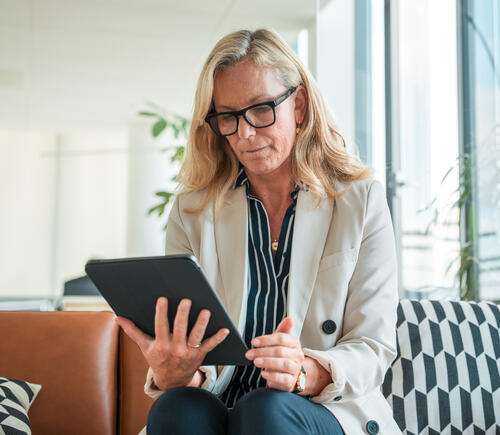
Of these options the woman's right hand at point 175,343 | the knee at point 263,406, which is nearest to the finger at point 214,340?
the woman's right hand at point 175,343

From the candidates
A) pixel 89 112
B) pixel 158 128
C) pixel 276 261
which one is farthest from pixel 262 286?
pixel 89 112

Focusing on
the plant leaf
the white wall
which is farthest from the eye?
the white wall

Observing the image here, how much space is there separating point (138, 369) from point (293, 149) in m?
0.75

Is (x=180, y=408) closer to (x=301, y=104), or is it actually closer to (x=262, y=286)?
A: (x=262, y=286)

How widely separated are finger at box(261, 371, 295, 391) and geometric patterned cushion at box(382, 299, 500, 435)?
0.56 meters

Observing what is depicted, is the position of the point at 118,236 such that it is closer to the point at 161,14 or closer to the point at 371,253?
the point at 161,14

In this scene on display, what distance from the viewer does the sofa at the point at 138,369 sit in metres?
1.44

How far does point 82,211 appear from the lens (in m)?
7.67

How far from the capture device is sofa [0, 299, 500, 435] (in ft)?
4.73

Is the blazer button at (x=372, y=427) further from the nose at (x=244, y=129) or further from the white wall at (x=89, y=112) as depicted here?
the white wall at (x=89, y=112)

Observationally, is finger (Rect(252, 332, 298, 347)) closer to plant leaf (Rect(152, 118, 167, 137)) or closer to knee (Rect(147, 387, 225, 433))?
knee (Rect(147, 387, 225, 433))

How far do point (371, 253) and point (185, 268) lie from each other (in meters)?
0.51

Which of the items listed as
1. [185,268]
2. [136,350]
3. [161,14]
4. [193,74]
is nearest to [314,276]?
[185,268]

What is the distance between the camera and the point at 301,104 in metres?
1.41
